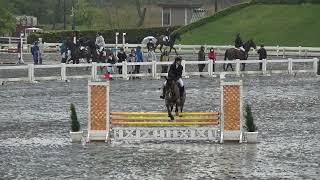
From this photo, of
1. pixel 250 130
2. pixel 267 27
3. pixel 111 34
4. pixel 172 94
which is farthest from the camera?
pixel 111 34

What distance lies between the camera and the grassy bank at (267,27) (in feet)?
236

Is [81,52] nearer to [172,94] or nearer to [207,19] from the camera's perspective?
[172,94]

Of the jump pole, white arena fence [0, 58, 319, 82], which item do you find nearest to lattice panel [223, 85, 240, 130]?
the jump pole

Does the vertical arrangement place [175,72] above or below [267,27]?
below

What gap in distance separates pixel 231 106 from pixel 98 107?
342 centimetres

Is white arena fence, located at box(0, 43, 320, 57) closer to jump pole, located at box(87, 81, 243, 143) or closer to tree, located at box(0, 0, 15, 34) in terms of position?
tree, located at box(0, 0, 15, 34)

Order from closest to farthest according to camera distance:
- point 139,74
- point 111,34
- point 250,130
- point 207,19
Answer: point 250,130
point 139,74
point 111,34
point 207,19

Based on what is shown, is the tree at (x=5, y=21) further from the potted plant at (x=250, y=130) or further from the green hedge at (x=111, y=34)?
the potted plant at (x=250, y=130)

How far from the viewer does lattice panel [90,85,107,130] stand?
22.1m

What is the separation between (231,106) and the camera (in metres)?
22.1

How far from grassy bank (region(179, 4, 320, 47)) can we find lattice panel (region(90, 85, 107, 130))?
48.9m

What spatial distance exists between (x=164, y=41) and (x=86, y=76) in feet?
48.6

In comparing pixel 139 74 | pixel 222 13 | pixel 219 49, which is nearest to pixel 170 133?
pixel 139 74

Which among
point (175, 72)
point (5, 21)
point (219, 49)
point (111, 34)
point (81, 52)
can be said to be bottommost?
point (175, 72)
